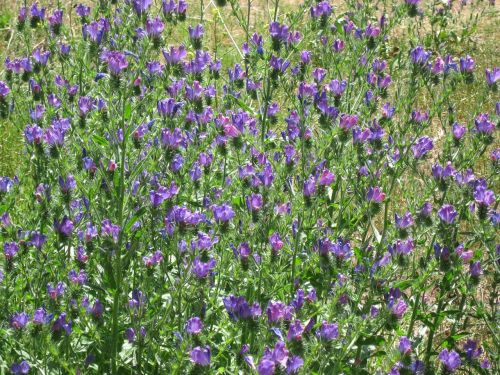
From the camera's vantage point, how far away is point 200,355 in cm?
208

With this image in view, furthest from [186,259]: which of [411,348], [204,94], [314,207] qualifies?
[204,94]

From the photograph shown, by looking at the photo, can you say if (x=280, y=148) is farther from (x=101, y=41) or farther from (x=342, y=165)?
(x=101, y=41)

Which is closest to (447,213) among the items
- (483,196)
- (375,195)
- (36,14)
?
(483,196)

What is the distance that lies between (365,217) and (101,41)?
1.17 metres

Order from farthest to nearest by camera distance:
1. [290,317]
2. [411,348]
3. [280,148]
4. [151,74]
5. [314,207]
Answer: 1. [280,148]
2. [151,74]
3. [314,207]
4. [411,348]
5. [290,317]

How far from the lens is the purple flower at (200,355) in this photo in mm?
2078

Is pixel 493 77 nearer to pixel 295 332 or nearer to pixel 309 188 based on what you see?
pixel 309 188

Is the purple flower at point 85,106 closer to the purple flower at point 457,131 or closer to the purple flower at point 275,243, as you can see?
the purple flower at point 275,243

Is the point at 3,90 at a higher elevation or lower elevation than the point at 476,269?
higher

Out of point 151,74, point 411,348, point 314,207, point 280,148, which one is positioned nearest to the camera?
point 411,348

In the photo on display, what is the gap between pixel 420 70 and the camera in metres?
2.73

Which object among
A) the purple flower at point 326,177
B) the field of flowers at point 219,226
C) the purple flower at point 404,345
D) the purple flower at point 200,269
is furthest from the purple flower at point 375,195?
the purple flower at point 200,269

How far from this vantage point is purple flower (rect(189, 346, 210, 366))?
208cm

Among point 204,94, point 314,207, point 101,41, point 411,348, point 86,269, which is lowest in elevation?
point 411,348
